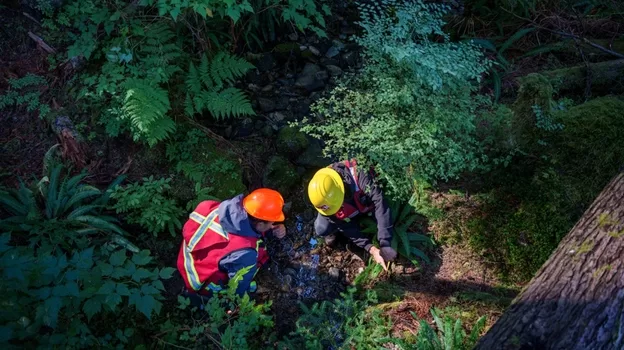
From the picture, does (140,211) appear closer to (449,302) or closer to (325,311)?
(325,311)

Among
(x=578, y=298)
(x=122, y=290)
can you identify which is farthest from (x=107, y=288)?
(x=578, y=298)

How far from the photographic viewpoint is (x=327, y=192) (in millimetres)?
4574

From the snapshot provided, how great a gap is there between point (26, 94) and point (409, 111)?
508 centimetres

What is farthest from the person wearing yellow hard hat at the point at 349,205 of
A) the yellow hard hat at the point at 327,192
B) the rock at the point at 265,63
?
the rock at the point at 265,63

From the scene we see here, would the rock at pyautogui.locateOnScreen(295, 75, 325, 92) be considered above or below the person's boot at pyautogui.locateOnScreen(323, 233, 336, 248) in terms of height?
A: above

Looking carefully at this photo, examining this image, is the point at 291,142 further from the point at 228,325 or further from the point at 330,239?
the point at 228,325

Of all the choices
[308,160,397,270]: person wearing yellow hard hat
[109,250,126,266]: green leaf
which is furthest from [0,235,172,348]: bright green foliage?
[308,160,397,270]: person wearing yellow hard hat

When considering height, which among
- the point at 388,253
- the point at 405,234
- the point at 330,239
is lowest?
the point at 330,239

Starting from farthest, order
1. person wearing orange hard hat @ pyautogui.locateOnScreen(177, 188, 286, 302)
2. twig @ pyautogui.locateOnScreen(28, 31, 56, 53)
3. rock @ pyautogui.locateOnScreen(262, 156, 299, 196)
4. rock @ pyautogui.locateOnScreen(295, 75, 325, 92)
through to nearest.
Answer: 1. rock @ pyautogui.locateOnScreen(295, 75, 325, 92)
2. twig @ pyautogui.locateOnScreen(28, 31, 56, 53)
3. rock @ pyautogui.locateOnScreen(262, 156, 299, 196)
4. person wearing orange hard hat @ pyautogui.locateOnScreen(177, 188, 286, 302)

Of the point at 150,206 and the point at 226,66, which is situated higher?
the point at 226,66

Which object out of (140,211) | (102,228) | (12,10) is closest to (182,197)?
(140,211)

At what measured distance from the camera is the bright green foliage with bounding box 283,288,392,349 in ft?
14.4

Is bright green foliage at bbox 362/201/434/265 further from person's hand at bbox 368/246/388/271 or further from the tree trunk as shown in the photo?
the tree trunk

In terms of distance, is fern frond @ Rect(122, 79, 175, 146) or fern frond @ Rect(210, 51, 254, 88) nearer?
fern frond @ Rect(122, 79, 175, 146)
